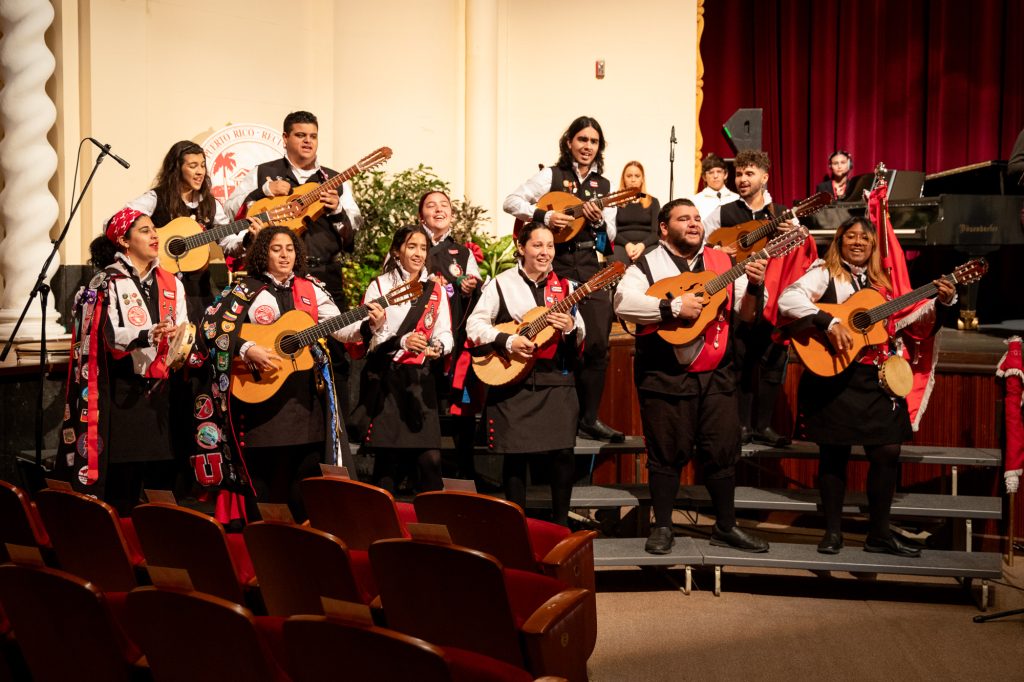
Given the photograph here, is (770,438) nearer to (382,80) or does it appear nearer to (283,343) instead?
(283,343)

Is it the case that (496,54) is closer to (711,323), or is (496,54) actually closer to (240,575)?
(711,323)

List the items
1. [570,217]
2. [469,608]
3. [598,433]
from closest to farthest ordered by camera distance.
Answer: [469,608] < [570,217] < [598,433]

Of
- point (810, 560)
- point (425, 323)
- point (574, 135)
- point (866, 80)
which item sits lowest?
point (810, 560)

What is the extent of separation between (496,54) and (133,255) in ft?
17.6

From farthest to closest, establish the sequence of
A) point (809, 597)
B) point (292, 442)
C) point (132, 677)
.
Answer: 1. point (809, 597)
2. point (292, 442)
3. point (132, 677)

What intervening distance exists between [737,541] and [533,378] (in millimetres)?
1269

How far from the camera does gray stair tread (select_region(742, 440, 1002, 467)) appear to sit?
17.2 feet

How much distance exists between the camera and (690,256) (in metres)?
4.62

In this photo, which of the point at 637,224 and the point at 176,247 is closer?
the point at 176,247

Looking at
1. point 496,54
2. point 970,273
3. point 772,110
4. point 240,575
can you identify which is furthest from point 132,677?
point 772,110

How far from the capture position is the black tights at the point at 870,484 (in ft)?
14.9

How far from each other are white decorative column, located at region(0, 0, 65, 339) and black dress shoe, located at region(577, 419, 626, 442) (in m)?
3.53

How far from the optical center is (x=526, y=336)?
4.52 m


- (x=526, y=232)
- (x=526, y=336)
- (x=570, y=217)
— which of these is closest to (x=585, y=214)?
(x=570, y=217)
